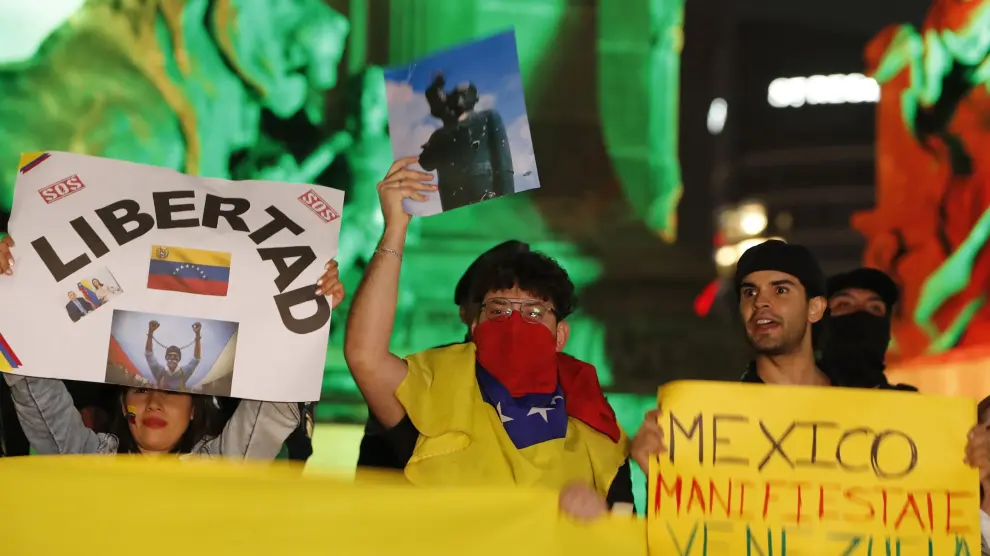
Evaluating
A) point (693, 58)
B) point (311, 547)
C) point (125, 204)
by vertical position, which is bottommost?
point (311, 547)

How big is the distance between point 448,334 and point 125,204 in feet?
10.1

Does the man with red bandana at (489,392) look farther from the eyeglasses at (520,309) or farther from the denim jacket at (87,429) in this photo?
the denim jacket at (87,429)

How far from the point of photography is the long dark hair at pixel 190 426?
8.34 ft

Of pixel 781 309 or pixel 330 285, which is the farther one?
pixel 781 309

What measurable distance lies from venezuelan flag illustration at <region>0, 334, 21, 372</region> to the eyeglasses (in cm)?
98

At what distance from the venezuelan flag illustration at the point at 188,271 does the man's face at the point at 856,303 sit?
185cm

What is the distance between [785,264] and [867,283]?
90 cm

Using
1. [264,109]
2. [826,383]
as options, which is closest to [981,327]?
[826,383]

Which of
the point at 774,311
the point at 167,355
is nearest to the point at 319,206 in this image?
the point at 167,355

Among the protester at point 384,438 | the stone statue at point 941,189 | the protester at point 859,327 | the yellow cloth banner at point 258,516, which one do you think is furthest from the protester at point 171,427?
the stone statue at point 941,189

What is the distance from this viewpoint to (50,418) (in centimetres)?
243

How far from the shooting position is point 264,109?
18.4 ft

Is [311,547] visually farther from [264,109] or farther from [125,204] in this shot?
[264,109]

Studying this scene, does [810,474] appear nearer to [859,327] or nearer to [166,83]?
[859,327]
